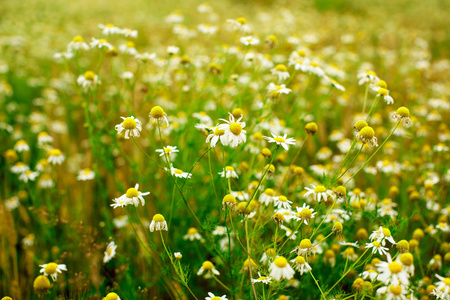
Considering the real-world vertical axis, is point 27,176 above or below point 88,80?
below

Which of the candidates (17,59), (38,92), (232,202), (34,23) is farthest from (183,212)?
(34,23)

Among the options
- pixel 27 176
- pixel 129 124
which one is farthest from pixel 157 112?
pixel 27 176

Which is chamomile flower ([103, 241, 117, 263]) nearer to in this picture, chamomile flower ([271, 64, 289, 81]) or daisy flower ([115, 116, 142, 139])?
daisy flower ([115, 116, 142, 139])

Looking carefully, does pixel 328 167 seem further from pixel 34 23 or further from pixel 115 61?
pixel 34 23

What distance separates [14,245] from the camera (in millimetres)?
3027

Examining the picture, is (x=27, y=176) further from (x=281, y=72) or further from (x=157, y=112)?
(x=281, y=72)

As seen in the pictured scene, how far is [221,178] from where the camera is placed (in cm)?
266

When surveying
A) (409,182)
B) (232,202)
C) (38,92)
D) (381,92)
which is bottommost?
(38,92)

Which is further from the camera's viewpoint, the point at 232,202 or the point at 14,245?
the point at 14,245

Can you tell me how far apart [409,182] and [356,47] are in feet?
16.4

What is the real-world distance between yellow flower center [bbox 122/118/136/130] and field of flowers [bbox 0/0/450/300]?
0.01 metres

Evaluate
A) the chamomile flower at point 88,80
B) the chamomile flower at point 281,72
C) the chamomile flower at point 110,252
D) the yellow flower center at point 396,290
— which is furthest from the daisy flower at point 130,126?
the yellow flower center at point 396,290

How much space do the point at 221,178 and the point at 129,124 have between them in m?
0.88

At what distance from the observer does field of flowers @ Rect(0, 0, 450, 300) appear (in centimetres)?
210
